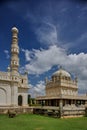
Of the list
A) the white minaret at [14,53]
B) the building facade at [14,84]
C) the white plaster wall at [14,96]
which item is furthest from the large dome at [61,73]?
the white plaster wall at [14,96]

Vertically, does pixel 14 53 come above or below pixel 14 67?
above

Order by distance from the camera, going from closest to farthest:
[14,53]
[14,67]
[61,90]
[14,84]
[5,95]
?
1. [5,95]
2. [14,84]
3. [14,67]
4. [14,53]
5. [61,90]

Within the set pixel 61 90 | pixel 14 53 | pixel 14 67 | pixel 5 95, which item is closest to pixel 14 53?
pixel 14 53

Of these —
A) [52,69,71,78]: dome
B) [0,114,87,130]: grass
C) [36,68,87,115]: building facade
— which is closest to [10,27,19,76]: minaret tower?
[36,68,87,115]: building facade

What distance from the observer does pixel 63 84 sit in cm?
3669

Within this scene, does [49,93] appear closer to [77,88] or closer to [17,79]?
[77,88]

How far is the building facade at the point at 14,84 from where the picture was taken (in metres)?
25.6

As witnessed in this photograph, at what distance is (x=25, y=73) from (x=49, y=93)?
35.7 feet

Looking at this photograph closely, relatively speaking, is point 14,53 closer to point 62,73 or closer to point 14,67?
point 14,67

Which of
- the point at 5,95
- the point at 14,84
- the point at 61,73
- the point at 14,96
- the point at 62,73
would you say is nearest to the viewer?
the point at 5,95

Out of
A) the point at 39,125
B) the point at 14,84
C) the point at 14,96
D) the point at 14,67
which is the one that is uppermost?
the point at 14,67

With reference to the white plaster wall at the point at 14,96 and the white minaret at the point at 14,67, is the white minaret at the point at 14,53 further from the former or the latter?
the white plaster wall at the point at 14,96

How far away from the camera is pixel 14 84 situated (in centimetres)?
2634

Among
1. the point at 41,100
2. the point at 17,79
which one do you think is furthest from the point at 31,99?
the point at 17,79
